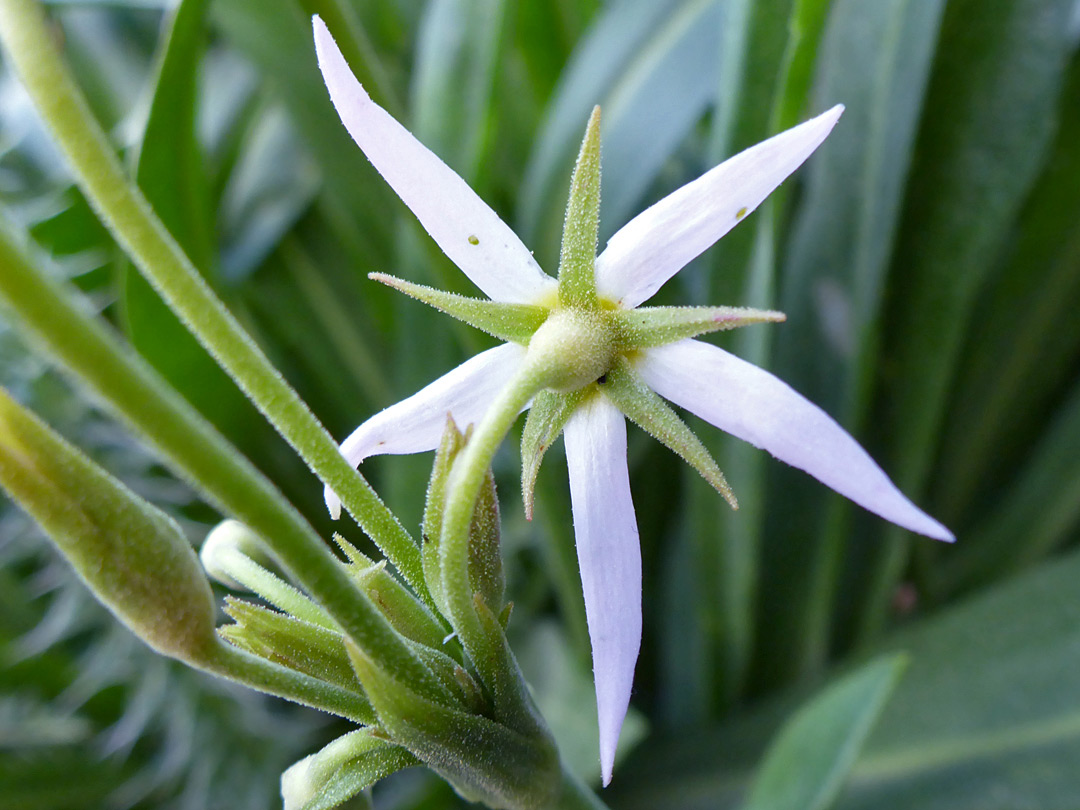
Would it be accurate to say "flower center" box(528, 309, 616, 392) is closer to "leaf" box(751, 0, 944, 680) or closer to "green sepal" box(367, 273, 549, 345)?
"green sepal" box(367, 273, 549, 345)

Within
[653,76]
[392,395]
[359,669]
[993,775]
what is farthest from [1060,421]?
[359,669]

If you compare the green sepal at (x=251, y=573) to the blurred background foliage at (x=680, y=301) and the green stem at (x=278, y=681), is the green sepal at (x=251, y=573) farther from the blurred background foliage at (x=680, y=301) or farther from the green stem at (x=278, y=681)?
the blurred background foliage at (x=680, y=301)

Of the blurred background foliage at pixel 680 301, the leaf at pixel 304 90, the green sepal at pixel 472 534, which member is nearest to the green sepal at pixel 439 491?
the green sepal at pixel 472 534

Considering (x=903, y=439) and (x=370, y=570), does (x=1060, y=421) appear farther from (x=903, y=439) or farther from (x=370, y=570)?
(x=370, y=570)

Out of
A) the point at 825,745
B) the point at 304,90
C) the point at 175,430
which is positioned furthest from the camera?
the point at 304,90

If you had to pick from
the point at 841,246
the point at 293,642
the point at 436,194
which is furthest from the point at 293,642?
the point at 841,246

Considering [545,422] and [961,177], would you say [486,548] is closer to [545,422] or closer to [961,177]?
[545,422]
